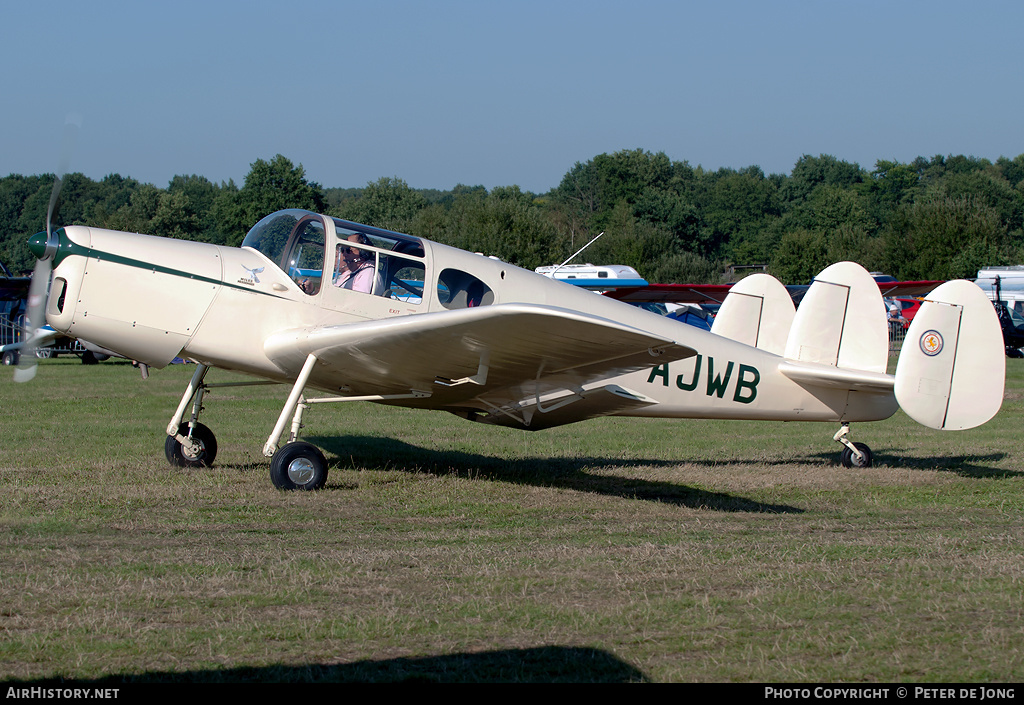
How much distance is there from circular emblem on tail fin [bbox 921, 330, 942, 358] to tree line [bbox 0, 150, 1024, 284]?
154 feet

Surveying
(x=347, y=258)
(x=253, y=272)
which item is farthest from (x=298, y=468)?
(x=347, y=258)

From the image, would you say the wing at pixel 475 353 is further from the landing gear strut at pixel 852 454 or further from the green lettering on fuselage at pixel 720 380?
the landing gear strut at pixel 852 454

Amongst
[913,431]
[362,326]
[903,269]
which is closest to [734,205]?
[903,269]

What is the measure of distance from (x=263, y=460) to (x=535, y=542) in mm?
4468

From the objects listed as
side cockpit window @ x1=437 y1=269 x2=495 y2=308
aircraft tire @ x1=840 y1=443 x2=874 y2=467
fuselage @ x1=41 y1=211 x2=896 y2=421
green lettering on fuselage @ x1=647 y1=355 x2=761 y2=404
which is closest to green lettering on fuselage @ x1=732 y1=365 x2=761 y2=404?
green lettering on fuselage @ x1=647 y1=355 x2=761 y2=404

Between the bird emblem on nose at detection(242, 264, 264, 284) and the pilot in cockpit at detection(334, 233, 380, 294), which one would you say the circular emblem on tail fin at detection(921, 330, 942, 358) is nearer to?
the pilot in cockpit at detection(334, 233, 380, 294)

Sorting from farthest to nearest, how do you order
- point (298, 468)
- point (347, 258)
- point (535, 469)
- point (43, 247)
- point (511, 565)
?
point (535, 469)
point (347, 258)
point (298, 468)
point (43, 247)
point (511, 565)

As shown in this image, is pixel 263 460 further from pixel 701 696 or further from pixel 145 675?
pixel 701 696

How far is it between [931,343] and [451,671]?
6.62m

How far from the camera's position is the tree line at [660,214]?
58.3 meters

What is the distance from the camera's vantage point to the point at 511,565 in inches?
218

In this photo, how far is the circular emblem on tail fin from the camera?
8.61 meters

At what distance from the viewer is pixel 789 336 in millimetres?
9977

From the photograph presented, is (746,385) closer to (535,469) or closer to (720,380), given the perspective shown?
(720,380)
